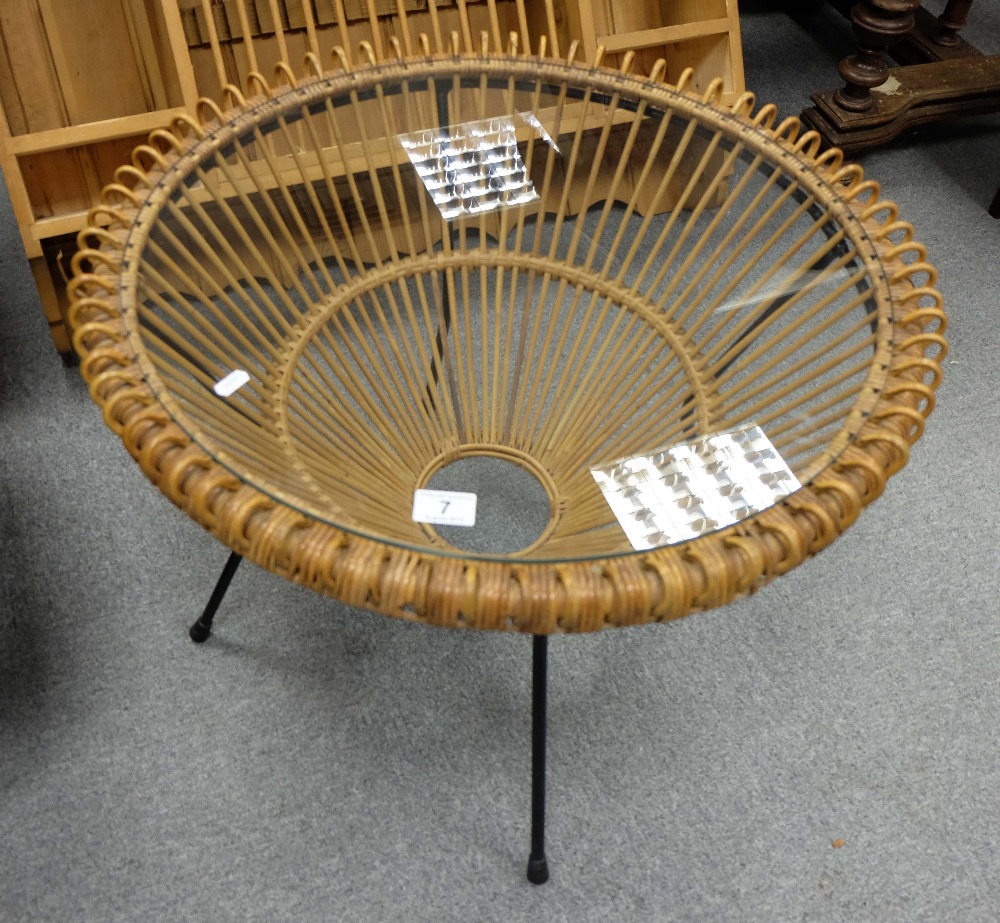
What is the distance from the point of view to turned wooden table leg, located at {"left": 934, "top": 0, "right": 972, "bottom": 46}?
2375 mm

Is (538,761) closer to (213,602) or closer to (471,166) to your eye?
(213,602)

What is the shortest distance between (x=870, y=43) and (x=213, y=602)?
175cm

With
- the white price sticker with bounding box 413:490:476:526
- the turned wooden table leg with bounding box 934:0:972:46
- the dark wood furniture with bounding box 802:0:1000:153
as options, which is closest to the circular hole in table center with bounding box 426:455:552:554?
the white price sticker with bounding box 413:490:476:526

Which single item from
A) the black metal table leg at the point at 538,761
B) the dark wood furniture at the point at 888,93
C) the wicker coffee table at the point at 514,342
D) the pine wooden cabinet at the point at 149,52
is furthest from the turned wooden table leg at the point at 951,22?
the black metal table leg at the point at 538,761

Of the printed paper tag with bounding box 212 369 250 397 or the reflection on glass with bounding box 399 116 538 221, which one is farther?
the reflection on glass with bounding box 399 116 538 221

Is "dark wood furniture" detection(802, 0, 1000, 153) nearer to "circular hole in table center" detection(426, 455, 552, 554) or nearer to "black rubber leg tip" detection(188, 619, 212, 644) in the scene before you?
"circular hole in table center" detection(426, 455, 552, 554)

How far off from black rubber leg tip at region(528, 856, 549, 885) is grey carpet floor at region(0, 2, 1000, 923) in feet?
0.04

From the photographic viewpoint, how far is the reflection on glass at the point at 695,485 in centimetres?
91

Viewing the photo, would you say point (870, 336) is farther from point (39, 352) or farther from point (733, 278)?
point (39, 352)

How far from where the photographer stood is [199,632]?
1.42m

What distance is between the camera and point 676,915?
122 cm

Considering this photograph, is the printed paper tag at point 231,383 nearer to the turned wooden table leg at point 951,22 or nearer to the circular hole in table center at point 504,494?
the circular hole in table center at point 504,494

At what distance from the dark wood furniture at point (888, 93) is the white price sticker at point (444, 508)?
62.3 inches

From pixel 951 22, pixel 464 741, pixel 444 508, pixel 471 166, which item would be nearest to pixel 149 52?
pixel 471 166
